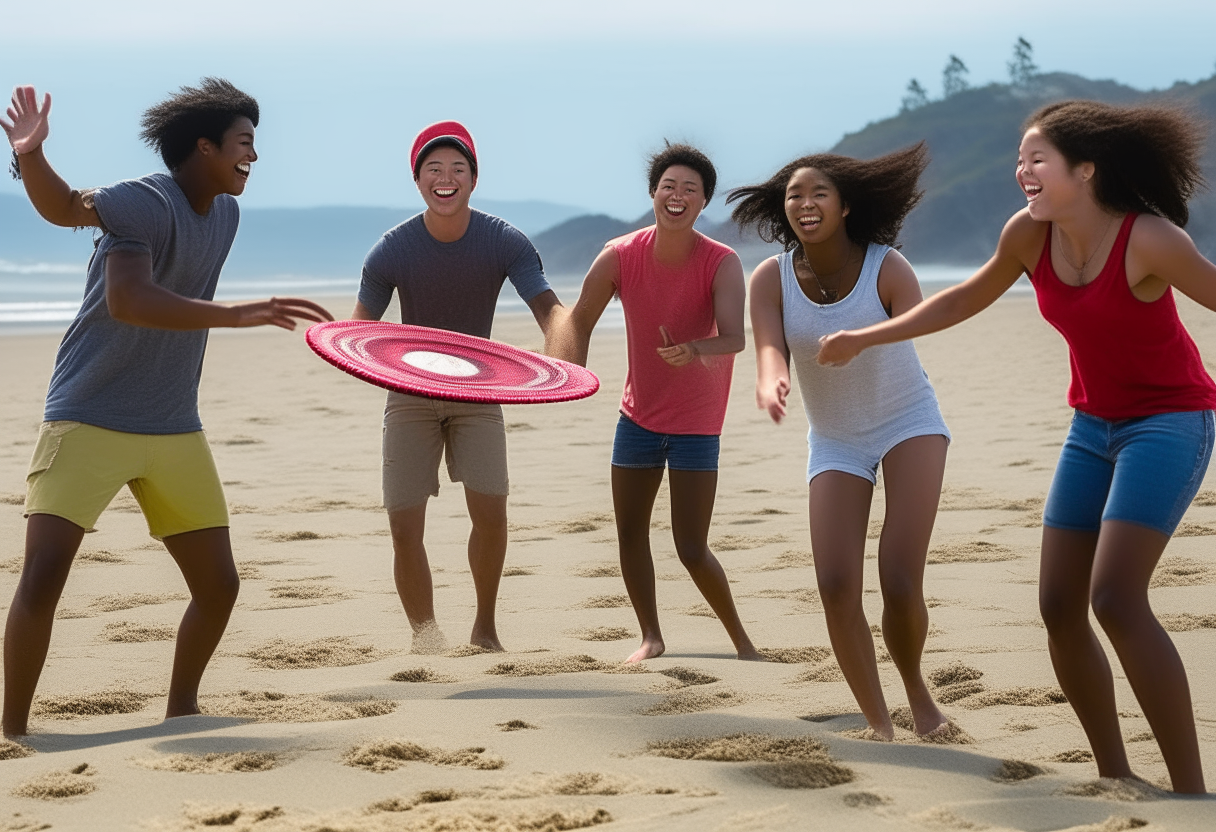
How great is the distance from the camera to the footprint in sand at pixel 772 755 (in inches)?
138

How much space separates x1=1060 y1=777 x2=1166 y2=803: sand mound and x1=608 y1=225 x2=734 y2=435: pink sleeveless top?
2.09 m

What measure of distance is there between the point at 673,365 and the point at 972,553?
2.32m

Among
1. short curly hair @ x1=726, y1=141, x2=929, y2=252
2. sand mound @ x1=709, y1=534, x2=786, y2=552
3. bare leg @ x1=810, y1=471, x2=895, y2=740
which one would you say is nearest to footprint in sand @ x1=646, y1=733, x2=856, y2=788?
bare leg @ x1=810, y1=471, x2=895, y2=740

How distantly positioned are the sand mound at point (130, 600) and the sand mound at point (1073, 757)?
3.75 meters

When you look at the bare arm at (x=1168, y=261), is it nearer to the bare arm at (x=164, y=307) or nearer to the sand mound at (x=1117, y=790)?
the sand mound at (x=1117, y=790)

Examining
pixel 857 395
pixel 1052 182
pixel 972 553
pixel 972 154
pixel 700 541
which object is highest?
pixel 972 154

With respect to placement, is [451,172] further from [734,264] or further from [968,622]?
[968,622]

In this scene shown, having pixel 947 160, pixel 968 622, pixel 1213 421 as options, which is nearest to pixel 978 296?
pixel 1213 421

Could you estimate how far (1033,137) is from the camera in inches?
144

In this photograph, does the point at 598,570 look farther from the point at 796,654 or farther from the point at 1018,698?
the point at 1018,698

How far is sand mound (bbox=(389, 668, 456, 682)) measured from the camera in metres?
4.80

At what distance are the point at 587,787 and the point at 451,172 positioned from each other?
2.70 metres

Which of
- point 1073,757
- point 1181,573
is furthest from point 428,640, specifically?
point 1181,573

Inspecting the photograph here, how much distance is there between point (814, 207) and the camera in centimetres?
434
